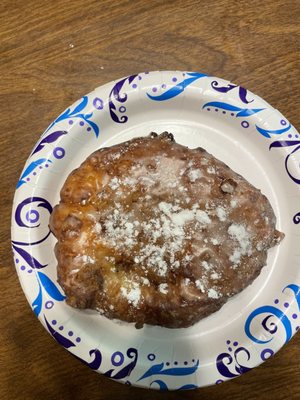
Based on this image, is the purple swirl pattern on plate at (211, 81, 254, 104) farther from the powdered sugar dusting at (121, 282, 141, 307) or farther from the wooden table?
the powdered sugar dusting at (121, 282, 141, 307)

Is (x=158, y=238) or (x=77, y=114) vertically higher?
(x=77, y=114)

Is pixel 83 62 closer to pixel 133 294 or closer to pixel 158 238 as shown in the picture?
pixel 158 238

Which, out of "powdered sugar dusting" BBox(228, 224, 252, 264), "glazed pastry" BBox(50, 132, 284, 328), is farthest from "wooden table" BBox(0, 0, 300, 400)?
"powdered sugar dusting" BBox(228, 224, 252, 264)

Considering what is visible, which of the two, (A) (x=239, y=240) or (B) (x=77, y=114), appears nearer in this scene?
(A) (x=239, y=240)

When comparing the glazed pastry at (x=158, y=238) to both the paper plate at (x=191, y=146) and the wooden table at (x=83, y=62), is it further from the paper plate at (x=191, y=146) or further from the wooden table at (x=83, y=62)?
the wooden table at (x=83, y=62)

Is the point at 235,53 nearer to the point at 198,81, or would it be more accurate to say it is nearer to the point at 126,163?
the point at 198,81

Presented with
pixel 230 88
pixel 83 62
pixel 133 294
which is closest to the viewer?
pixel 133 294

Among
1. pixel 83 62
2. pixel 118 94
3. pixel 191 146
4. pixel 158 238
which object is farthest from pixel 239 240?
pixel 83 62

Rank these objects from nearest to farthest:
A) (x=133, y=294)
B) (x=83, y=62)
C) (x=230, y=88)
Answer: (x=133, y=294)
(x=230, y=88)
(x=83, y=62)

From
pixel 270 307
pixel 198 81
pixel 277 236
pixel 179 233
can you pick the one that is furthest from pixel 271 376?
pixel 198 81
